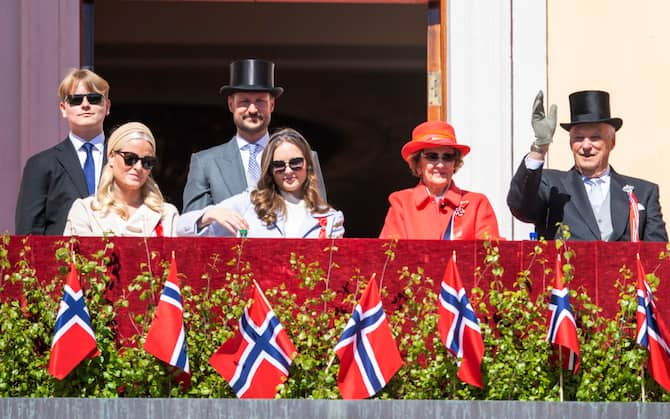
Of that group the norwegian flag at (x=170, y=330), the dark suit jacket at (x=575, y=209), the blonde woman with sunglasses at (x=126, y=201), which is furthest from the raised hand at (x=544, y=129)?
the norwegian flag at (x=170, y=330)

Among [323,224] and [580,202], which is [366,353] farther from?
[580,202]

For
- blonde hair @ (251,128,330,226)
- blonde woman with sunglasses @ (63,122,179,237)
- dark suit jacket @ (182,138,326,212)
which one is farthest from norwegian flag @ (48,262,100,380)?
dark suit jacket @ (182,138,326,212)

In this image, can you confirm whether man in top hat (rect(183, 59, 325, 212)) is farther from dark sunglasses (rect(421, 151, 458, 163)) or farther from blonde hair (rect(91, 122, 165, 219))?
dark sunglasses (rect(421, 151, 458, 163))

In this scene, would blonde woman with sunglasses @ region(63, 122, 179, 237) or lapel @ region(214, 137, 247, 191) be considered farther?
lapel @ region(214, 137, 247, 191)

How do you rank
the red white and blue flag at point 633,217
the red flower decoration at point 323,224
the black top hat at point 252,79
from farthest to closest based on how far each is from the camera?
1. the black top hat at point 252,79
2. the red white and blue flag at point 633,217
3. the red flower decoration at point 323,224

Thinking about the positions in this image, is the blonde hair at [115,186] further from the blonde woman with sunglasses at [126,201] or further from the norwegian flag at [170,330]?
the norwegian flag at [170,330]

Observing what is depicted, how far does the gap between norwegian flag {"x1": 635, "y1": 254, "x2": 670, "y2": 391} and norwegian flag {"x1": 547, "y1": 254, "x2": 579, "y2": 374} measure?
32cm

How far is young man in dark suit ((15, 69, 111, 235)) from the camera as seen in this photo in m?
8.60

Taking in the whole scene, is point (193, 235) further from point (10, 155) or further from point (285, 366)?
point (10, 155)

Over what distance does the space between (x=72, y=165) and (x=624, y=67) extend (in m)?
3.83

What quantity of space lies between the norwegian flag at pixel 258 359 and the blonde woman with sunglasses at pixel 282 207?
0.69 metres

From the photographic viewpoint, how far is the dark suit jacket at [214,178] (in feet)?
29.2

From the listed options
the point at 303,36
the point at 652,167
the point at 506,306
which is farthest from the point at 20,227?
the point at 303,36

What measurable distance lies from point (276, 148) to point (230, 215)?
44 centimetres
